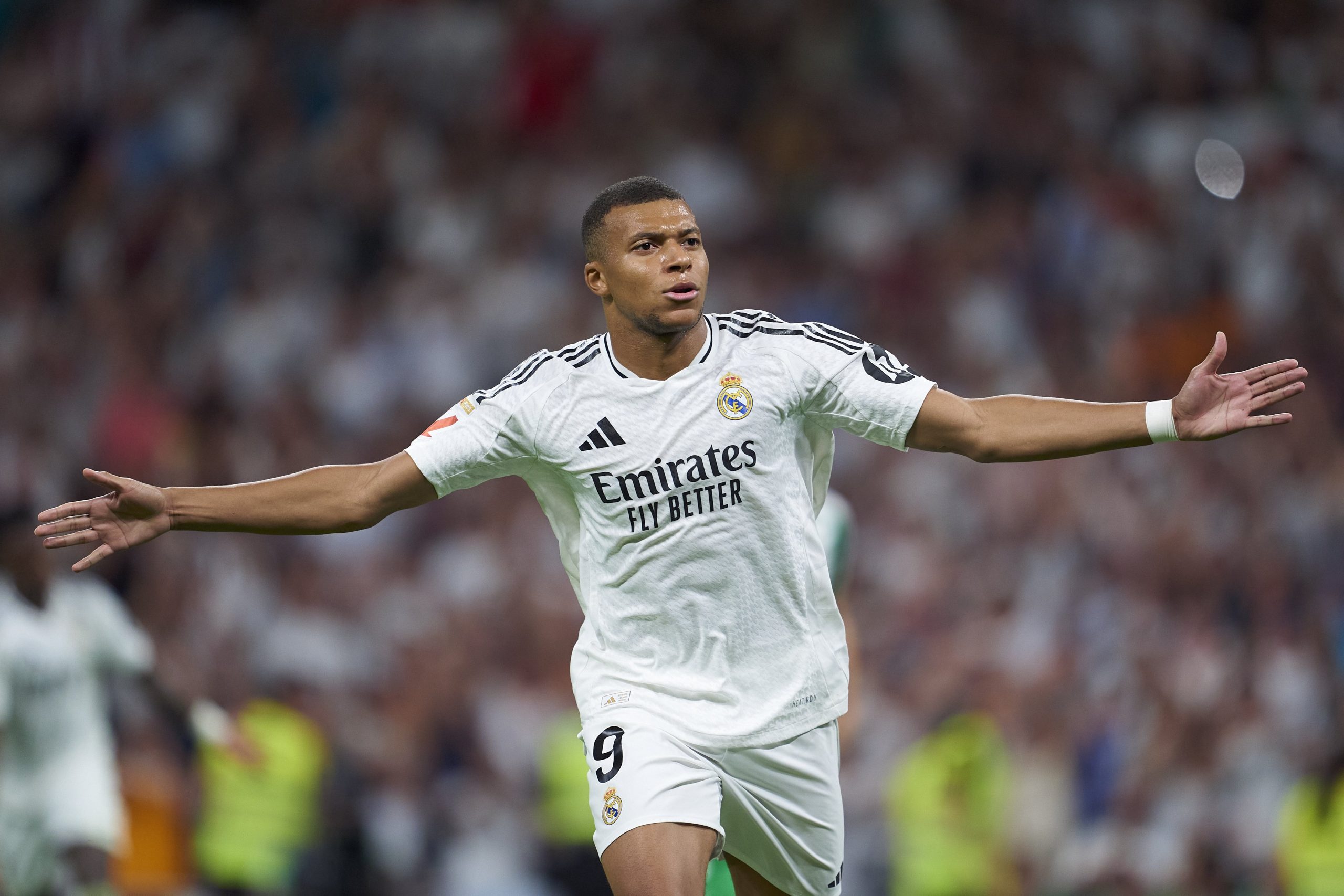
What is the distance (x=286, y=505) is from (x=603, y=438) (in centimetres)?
100

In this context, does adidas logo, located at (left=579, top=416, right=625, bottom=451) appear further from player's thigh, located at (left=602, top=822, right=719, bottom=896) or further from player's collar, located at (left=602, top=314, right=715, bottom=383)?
player's thigh, located at (left=602, top=822, right=719, bottom=896)

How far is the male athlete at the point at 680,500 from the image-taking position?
196 inches

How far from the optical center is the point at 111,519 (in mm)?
5098

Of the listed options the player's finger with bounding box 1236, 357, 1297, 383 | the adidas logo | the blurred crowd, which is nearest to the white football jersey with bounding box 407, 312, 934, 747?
the adidas logo

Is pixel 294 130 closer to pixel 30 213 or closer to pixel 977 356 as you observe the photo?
pixel 30 213

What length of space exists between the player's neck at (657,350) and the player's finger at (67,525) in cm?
167

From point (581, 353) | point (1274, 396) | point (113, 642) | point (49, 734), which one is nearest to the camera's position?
point (1274, 396)

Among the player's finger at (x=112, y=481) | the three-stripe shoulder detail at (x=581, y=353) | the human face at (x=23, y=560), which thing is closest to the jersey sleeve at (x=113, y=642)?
the human face at (x=23, y=560)

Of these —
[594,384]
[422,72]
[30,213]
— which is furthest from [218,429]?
[594,384]

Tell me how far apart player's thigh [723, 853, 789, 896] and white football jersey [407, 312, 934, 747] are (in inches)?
25.1

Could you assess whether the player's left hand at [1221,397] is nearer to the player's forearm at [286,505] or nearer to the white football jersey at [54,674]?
the player's forearm at [286,505]

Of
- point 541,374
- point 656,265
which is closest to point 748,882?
point 541,374

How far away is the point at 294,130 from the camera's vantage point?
587 inches

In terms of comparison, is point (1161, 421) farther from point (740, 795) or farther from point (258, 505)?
point (258, 505)
